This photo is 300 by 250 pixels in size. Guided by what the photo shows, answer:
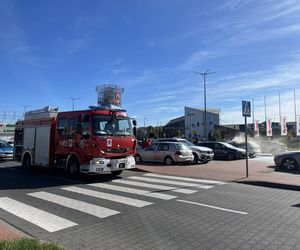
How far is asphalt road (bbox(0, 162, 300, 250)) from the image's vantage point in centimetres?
592

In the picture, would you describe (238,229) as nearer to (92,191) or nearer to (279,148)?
(92,191)

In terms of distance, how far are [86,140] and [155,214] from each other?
6114 millimetres

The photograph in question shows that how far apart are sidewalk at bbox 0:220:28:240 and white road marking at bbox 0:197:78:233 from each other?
54 centimetres

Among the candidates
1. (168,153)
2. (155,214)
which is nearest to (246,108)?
(168,153)

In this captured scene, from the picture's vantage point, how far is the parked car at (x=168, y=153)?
2028cm

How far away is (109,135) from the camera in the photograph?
1337 centimetres

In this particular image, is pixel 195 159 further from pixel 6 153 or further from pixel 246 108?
pixel 6 153

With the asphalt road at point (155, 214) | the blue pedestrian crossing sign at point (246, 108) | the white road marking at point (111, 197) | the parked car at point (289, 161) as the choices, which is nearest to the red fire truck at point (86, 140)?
the asphalt road at point (155, 214)

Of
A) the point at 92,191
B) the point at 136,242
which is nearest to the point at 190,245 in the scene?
the point at 136,242

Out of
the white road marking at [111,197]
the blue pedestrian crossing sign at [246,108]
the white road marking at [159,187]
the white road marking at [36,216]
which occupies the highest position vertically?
the blue pedestrian crossing sign at [246,108]

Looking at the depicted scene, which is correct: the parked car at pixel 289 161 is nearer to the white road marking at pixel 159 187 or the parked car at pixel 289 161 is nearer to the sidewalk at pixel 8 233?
the white road marking at pixel 159 187

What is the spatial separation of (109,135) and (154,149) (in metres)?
8.65

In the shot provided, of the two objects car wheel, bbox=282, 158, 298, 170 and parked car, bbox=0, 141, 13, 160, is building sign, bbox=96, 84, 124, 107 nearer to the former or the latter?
parked car, bbox=0, 141, 13, 160

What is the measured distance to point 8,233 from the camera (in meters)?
6.05
